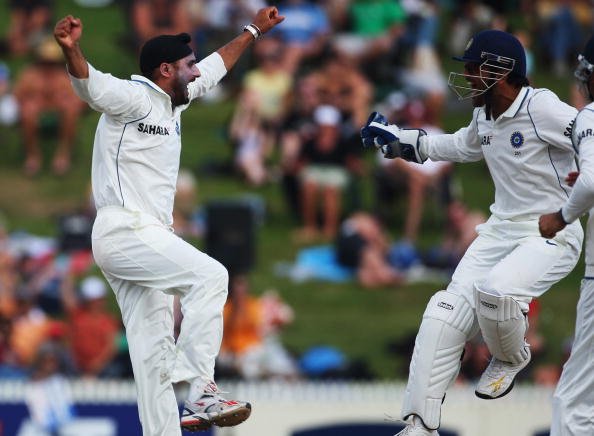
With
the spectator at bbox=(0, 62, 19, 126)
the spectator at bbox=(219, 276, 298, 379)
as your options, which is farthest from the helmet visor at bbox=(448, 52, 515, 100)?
the spectator at bbox=(0, 62, 19, 126)

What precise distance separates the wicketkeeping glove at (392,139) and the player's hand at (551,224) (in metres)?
1.46

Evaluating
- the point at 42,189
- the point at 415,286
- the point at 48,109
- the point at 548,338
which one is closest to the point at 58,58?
the point at 48,109

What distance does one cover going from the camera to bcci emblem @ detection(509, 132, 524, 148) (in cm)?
806

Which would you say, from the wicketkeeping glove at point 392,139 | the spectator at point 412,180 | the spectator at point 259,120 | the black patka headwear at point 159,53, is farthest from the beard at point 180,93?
the spectator at point 259,120

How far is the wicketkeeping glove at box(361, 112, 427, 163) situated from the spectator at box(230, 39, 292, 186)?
9.33 m

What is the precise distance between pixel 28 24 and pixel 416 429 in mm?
13896

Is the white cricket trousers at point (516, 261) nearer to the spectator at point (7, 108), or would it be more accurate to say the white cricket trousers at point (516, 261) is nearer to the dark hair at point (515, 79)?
the dark hair at point (515, 79)

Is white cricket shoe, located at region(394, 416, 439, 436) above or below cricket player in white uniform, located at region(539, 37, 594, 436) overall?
below

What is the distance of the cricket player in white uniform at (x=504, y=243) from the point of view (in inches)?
313

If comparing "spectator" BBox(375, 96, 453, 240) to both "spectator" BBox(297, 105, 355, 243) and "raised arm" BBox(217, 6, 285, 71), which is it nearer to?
"spectator" BBox(297, 105, 355, 243)

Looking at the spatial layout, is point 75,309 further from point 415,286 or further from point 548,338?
point 548,338

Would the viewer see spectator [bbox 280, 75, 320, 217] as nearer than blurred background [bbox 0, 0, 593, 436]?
No

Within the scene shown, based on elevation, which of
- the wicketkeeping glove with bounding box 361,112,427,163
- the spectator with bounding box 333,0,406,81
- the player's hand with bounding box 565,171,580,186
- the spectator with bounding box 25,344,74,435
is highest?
the spectator with bounding box 333,0,406,81

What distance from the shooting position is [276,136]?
18.4 m
